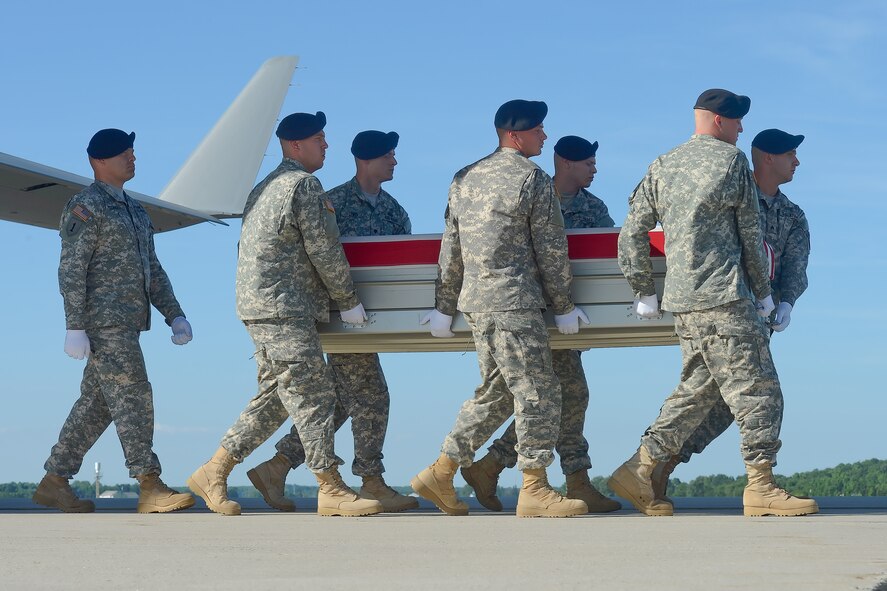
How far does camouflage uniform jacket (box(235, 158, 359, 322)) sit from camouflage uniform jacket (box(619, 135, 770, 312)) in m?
1.44

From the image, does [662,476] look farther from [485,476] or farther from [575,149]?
[575,149]

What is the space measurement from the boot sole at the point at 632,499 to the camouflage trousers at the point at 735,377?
0.37 meters

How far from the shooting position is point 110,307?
6.23m

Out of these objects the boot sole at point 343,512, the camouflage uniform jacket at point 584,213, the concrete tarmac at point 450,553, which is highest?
the camouflage uniform jacket at point 584,213

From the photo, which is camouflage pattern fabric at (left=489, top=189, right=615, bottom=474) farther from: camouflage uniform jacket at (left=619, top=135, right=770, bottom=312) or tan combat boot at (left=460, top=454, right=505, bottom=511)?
camouflage uniform jacket at (left=619, top=135, right=770, bottom=312)

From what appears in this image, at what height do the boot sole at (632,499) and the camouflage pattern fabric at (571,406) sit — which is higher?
the camouflage pattern fabric at (571,406)

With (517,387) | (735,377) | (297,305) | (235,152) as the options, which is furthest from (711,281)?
(235,152)

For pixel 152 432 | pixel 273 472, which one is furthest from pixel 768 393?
pixel 152 432

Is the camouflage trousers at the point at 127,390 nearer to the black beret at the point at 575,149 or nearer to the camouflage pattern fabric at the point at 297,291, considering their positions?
the camouflage pattern fabric at the point at 297,291

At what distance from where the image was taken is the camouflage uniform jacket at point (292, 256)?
566 centimetres

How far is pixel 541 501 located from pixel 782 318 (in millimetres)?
1771

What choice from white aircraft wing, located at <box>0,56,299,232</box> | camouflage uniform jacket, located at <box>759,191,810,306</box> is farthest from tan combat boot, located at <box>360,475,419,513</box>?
white aircraft wing, located at <box>0,56,299,232</box>

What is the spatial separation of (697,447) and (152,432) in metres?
3.00


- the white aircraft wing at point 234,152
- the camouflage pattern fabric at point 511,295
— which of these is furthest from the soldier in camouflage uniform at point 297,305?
the white aircraft wing at point 234,152
